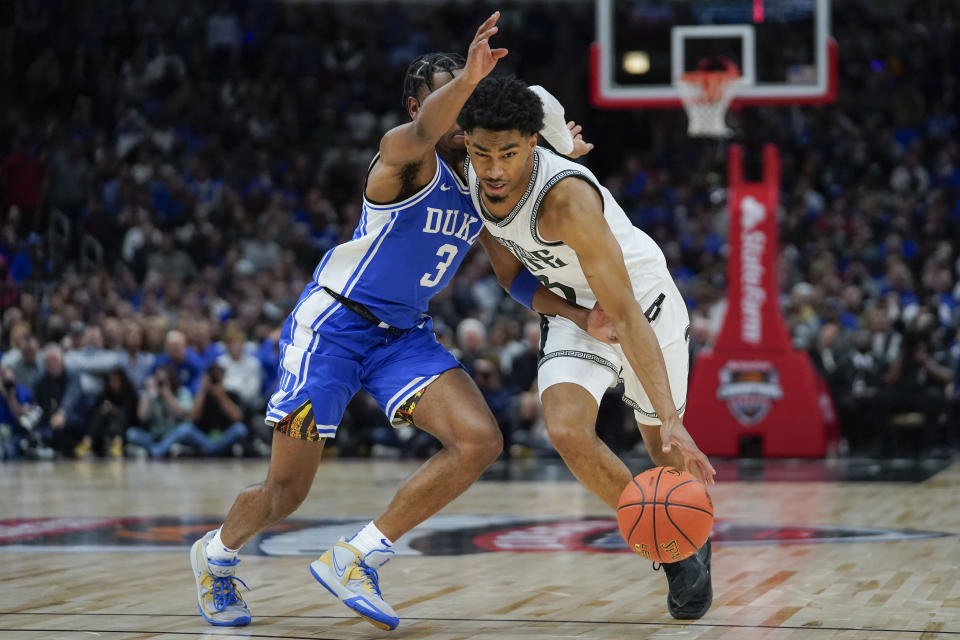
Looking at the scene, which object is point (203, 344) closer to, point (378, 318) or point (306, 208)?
point (306, 208)

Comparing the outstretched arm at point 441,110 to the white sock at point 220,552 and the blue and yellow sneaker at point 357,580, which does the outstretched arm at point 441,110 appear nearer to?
the blue and yellow sneaker at point 357,580

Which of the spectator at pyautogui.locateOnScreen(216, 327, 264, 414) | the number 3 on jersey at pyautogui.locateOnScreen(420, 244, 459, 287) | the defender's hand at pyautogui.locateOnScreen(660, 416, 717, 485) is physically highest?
the number 3 on jersey at pyautogui.locateOnScreen(420, 244, 459, 287)

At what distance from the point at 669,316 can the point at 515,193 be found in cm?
86

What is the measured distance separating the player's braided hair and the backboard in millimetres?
7213

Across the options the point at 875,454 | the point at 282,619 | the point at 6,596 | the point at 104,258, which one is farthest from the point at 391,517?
the point at 104,258

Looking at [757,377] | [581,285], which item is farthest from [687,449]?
[757,377]

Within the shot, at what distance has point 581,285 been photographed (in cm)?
496

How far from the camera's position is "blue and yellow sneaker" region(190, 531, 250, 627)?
14.8ft

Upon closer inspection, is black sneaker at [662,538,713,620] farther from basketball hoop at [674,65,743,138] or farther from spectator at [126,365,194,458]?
spectator at [126,365,194,458]

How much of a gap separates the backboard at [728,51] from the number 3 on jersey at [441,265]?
24.0 ft

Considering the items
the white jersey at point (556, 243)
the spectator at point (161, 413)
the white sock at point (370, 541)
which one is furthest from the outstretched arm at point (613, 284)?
the spectator at point (161, 413)

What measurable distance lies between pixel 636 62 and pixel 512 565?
712cm

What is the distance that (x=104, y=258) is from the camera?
16469 millimetres

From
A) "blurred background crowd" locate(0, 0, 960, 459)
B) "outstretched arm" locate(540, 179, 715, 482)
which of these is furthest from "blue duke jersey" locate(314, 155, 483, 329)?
"blurred background crowd" locate(0, 0, 960, 459)
